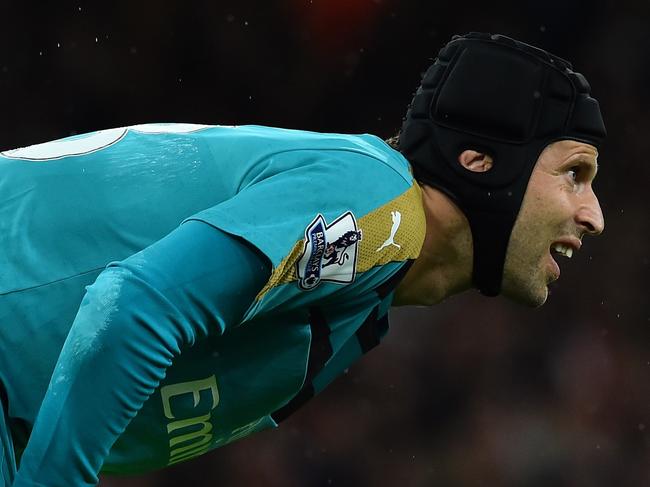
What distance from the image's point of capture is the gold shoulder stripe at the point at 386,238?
79.5 inches

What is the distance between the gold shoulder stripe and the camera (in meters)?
2.02

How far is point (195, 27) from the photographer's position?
536 cm

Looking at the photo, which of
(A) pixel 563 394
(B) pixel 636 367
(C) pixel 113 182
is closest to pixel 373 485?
(A) pixel 563 394

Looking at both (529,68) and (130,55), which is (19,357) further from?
(130,55)

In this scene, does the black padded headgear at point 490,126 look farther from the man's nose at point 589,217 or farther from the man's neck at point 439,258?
the man's nose at point 589,217

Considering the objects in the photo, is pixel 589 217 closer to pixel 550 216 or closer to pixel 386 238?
pixel 550 216

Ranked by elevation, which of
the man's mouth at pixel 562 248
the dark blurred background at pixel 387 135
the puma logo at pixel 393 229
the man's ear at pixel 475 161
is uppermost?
the puma logo at pixel 393 229

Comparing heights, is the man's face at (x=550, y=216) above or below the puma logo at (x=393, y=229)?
below

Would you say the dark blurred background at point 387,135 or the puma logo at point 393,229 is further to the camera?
the dark blurred background at point 387,135

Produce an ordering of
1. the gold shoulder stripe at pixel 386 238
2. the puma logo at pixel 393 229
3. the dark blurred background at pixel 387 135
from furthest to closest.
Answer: the dark blurred background at pixel 387 135, the puma logo at pixel 393 229, the gold shoulder stripe at pixel 386 238

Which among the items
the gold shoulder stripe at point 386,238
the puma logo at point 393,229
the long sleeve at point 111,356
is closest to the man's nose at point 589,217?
the gold shoulder stripe at point 386,238

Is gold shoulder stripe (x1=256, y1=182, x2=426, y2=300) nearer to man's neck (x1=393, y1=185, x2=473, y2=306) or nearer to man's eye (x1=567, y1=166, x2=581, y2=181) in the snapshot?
man's neck (x1=393, y1=185, x2=473, y2=306)

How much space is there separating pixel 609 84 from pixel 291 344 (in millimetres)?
3826

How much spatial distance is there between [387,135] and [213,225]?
373 centimetres
